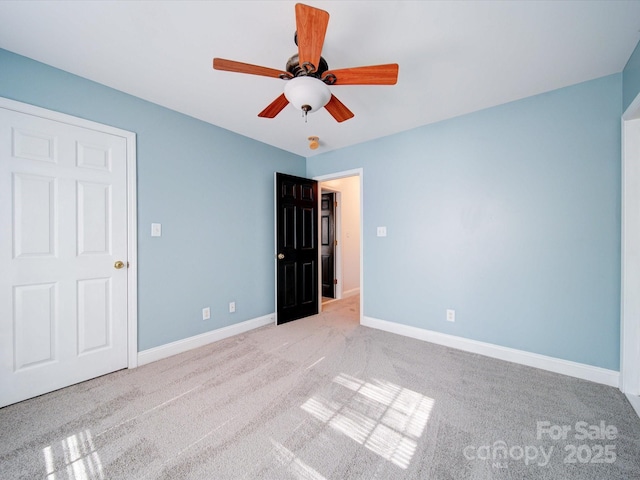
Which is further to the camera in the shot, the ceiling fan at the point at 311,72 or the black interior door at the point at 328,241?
the black interior door at the point at 328,241

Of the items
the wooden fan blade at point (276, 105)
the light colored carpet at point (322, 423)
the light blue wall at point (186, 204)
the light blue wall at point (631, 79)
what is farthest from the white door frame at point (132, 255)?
the light blue wall at point (631, 79)

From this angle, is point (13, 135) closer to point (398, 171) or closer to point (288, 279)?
point (288, 279)

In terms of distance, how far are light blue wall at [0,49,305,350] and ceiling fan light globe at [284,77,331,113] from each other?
156 cm

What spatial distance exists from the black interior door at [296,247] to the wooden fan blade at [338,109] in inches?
61.3

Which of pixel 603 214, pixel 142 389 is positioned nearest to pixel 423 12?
pixel 603 214

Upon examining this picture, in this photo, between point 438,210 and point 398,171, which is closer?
point 438,210

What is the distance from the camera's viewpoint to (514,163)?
7.86ft

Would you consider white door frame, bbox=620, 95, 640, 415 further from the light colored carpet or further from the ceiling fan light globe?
the ceiling fan light globe

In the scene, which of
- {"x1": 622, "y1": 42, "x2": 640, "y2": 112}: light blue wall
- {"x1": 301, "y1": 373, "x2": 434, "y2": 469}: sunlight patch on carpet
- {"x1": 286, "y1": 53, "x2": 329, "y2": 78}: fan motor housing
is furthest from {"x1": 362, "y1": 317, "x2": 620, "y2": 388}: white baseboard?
{"x1": 286, "y1": 53, "x2": 329, "y2": 78}: fan motor housing

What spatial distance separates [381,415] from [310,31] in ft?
7.46

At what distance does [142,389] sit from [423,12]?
3.16 m

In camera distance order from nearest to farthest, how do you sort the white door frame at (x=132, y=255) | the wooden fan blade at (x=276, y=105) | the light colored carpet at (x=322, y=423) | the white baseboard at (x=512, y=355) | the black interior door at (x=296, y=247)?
the light colored carpet at (x=322, y=423) < the wooden fan blade at (x=276, y=105) < the white baseboard at (x=512, y=355) < the white door frame at (x=132, y=255) < the black interior door at (x=296, y=247)

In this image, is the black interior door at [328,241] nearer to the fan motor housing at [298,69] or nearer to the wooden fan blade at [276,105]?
the wooden fan blade at [276,105]

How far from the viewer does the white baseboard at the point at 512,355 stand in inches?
79.7
